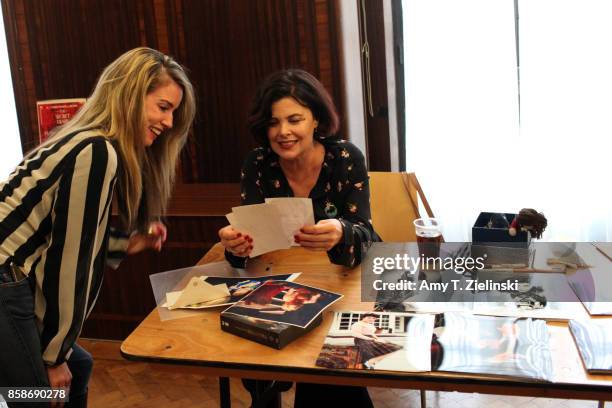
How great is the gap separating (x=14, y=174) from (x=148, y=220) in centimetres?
46

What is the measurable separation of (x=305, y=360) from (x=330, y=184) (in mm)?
942

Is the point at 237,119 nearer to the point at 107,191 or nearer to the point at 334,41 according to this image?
the point at 334,41

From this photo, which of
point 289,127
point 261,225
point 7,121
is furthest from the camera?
point 7,121

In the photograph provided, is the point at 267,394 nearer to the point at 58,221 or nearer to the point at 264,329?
the point at 264,329

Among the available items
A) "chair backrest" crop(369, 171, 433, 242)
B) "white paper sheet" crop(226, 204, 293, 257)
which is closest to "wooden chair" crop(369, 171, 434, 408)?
"chair backrest" crop(369, 171, 433, 242)

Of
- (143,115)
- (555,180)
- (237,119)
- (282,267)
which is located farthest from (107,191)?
(555,180)

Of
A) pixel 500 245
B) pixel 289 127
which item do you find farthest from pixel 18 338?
pixel 500 245

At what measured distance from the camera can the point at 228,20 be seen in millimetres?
2826

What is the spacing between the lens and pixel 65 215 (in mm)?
1392

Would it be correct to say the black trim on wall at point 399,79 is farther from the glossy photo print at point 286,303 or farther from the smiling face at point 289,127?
the glossy photo print at point 286,303

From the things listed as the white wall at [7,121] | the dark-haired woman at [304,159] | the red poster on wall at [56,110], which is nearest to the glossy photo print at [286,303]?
the dark-haired woman at [304,159]

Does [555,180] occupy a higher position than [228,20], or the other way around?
[228,20]

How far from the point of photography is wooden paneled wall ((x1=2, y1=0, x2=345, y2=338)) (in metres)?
2.77

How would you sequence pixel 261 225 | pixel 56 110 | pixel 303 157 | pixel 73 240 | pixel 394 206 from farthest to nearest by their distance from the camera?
pixel 56 110 → pixel 394 206 → pixel 303 157 → pixel 261 225 → pixel 73 240
